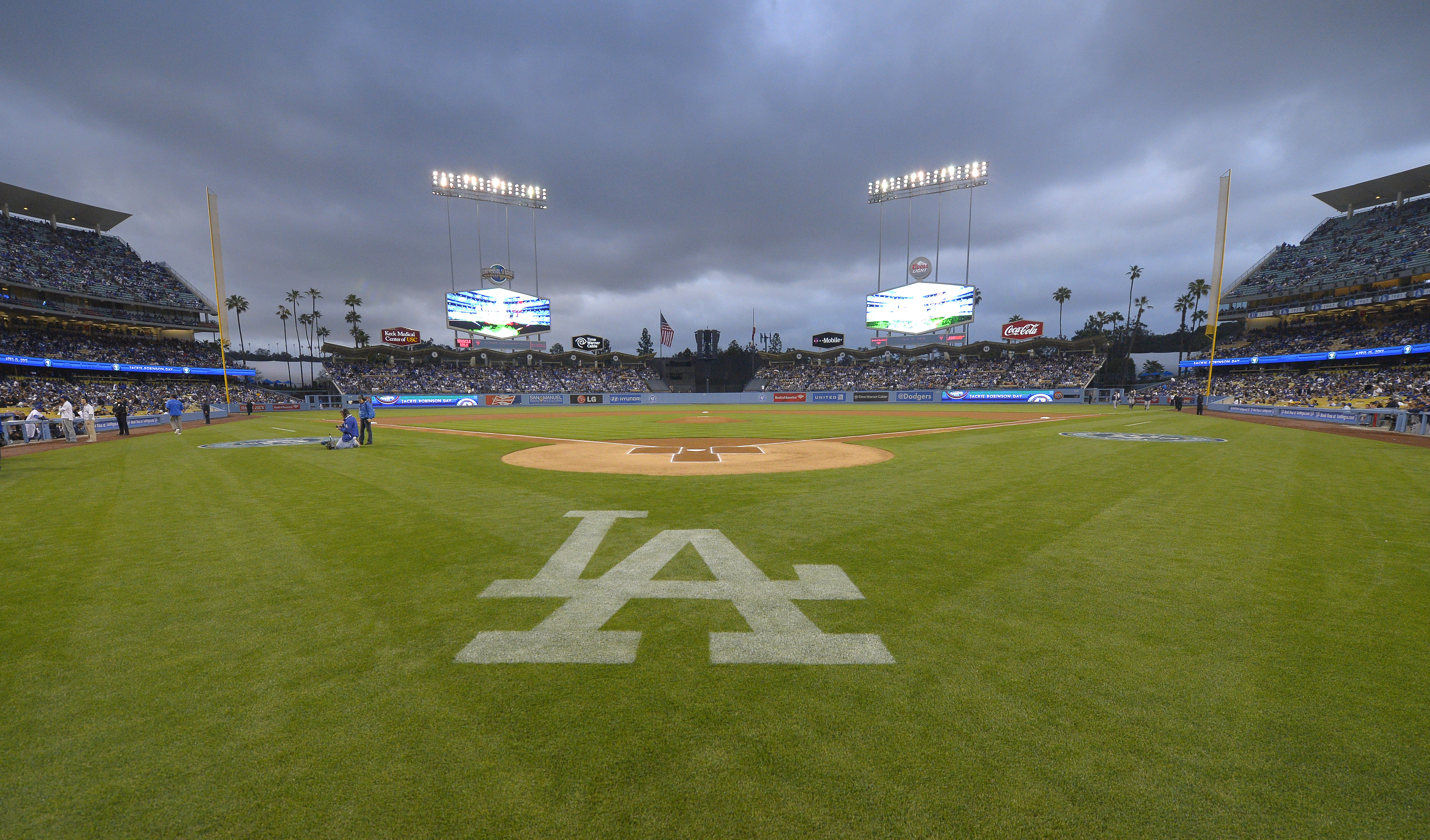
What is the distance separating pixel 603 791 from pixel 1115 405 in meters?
53.9

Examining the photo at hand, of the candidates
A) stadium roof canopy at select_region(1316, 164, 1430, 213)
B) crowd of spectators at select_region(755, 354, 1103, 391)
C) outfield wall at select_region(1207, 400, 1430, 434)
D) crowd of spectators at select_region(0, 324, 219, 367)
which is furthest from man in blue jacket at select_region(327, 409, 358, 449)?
stadium roof canopy at select_region(1316, 164, 1430, 213)

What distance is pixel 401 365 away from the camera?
7088 cm

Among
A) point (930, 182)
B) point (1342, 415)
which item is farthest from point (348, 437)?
point (930, 182)

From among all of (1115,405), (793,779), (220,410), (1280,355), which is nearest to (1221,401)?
(1115,405)

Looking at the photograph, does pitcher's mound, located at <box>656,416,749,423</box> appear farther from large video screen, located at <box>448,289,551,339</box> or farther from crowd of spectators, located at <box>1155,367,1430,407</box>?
large video screen, located at <box>448,289,551,339</box>

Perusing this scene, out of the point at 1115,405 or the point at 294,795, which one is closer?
the point at 294,795

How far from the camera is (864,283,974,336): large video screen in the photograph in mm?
58594

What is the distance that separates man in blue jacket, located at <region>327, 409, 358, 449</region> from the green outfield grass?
8211 mm

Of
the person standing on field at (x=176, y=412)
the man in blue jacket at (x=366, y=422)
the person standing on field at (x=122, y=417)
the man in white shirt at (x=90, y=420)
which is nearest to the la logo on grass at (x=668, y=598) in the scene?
the man in blue jacket at (x=366, y=422)

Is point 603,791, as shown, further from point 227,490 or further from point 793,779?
point 227,490

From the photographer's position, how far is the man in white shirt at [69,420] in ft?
64.4

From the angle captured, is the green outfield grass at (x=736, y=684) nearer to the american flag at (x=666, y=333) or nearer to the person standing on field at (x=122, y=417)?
the person standing on field at (x=122, y=417)

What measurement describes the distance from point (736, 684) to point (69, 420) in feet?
96.9

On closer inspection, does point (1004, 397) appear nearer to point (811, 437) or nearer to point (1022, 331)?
point (1022, 331)
